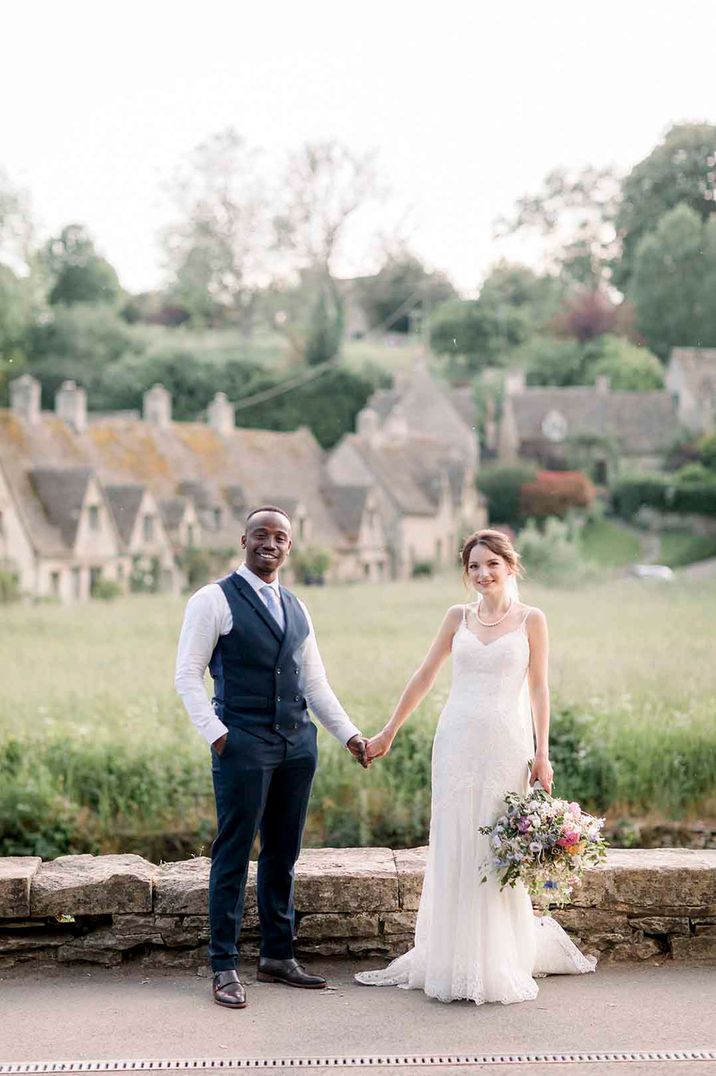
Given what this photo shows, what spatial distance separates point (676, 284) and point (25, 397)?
17.2ft

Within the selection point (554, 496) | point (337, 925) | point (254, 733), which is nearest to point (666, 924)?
point (337, 925)

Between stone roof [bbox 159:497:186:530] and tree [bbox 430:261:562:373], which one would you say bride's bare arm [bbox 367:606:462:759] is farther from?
tree [bbox 430:261:562:373]

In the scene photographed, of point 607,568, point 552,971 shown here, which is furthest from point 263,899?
point 607,568

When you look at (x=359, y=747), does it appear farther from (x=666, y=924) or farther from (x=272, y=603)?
(x=666, y=924)

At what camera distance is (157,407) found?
10.4 metres

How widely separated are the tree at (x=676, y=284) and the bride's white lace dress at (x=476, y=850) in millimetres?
6922

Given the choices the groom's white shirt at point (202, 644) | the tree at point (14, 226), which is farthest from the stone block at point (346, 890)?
the tree at point (14, 226)

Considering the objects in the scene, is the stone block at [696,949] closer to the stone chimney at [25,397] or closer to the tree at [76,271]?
the stone chimney at [25,397]

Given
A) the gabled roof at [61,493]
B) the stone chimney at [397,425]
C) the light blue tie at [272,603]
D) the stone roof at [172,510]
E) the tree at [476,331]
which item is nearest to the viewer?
the light blue tie at [272,603]

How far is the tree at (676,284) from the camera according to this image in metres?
10.1

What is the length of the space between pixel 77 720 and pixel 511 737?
18.1ft

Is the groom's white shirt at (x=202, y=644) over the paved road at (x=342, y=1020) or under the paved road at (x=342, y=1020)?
over

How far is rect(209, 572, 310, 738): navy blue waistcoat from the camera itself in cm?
364

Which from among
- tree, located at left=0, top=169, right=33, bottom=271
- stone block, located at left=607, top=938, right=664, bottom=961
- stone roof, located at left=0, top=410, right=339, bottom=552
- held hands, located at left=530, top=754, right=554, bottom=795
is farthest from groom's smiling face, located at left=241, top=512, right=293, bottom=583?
tree, located at left=0, top=169, right=33, bottom=271
